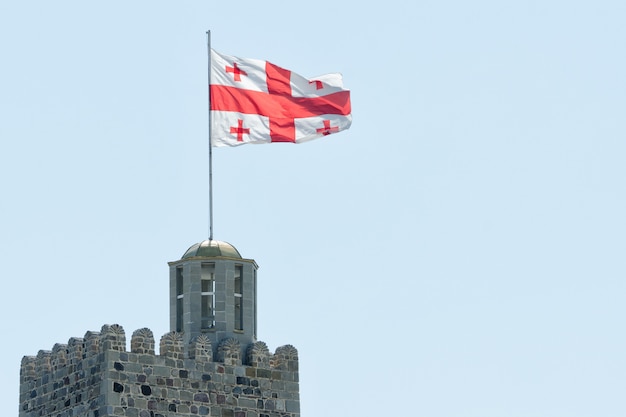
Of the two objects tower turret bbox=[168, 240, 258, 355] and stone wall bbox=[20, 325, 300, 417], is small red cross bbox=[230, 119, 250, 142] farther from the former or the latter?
stone wall bbox=[20, 325, 300, 417]

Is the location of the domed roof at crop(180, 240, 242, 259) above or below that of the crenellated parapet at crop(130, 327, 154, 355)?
above

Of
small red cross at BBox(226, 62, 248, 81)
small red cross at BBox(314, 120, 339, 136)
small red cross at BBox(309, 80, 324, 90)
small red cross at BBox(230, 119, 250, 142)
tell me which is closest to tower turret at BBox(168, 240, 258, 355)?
small red cross at BBox(230, 119, 250, 142)

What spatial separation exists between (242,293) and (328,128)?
653cm

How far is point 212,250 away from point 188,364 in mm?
3704

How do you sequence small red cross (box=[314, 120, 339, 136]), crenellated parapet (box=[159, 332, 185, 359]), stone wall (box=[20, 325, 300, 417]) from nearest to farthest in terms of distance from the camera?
stone wall (box=[20, 325, 300, 417])
crenellated parapet (box=[159, 332, 185, 359])
small red cross (box=[314, 120, 339, 136])

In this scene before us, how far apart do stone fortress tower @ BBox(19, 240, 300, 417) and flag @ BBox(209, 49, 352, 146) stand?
3921 millimetres

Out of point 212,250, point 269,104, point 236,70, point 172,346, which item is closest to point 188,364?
point 172,346

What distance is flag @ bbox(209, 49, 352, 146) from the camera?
5944 cm

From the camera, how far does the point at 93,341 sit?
2168 inches

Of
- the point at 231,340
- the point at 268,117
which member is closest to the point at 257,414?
the point at 231,340

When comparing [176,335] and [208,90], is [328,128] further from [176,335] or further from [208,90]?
[176,335]

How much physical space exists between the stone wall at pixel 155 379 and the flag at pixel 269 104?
22.4 ft

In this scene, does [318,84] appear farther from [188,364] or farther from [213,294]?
[188,364]

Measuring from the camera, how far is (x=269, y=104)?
60.3m
